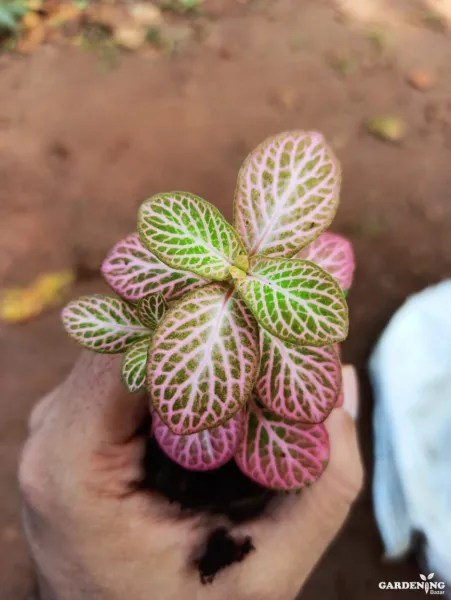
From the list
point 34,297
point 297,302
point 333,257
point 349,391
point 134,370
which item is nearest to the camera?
point 297,302

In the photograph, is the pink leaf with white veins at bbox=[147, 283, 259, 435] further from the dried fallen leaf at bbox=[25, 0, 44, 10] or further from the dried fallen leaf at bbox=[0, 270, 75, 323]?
the dried fallen leaf at bbox=[25, 0, 44, 10]

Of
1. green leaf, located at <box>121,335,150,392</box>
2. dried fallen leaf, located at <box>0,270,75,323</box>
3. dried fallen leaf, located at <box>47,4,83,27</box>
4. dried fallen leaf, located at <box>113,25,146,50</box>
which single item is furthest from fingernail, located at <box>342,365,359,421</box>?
dried fallen leaf, located at <box>47,4,83,27</box>

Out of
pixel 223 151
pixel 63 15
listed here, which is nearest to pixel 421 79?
pixel 223 151

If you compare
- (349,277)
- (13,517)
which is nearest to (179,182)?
(13,517)

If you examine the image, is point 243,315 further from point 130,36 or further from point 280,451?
point 130,36

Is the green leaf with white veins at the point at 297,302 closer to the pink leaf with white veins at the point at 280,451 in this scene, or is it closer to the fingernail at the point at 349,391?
the pink leaf with white veins at the point at 280,451

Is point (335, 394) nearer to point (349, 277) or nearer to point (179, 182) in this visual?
point (349, 277)

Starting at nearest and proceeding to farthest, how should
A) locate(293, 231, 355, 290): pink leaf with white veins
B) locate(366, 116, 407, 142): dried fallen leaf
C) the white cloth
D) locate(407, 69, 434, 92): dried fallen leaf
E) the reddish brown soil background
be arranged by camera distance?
1. locate(293, 231, 355, 290): pink leaf with white veins
2. the white cloth
3. the reddish brown soil background
4. locate(366, 116, 407, 142): dried fallen leaf
5. locate(407, 69, 434, 92): dried fallen leaf
